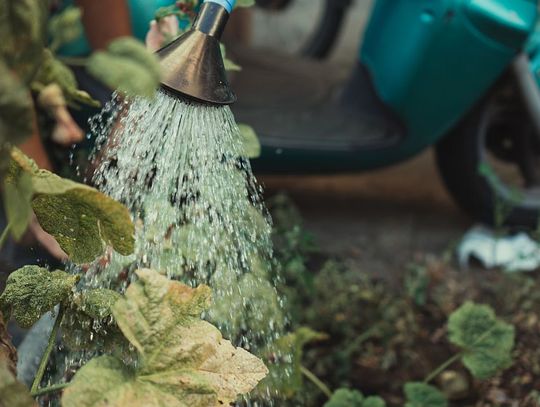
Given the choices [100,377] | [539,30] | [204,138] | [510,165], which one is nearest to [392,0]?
[539,30]

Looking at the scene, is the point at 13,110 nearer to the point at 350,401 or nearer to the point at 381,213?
the point at 350,401

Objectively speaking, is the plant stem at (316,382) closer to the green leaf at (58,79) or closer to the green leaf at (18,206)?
the green leaf at (58,79)

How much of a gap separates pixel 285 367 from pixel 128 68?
85 centimetres

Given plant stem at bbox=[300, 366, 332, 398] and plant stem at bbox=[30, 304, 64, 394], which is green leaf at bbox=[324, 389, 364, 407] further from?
plant stem at bbox=[30, 304, 64, 394]

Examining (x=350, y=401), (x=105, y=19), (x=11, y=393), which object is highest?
Answer: (x=11, y=393)

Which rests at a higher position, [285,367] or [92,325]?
[92,325]

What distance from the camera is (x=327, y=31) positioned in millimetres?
3633

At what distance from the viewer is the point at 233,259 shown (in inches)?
59.9

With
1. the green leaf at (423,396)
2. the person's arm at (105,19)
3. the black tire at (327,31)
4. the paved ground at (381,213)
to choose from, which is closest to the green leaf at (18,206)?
the green leaf at (423,396)

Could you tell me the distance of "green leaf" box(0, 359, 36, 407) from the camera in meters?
0.90

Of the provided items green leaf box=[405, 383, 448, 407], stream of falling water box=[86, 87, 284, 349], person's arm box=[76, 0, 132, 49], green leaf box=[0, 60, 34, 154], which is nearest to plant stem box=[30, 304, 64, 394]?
stream of falling water box=[86, 87, 284, 349]

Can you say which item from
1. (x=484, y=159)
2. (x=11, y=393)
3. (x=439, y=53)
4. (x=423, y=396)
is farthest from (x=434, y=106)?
(x=11, y=393)

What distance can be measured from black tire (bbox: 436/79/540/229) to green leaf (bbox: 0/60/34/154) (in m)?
1.85

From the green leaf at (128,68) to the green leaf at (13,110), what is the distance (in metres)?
0.07
